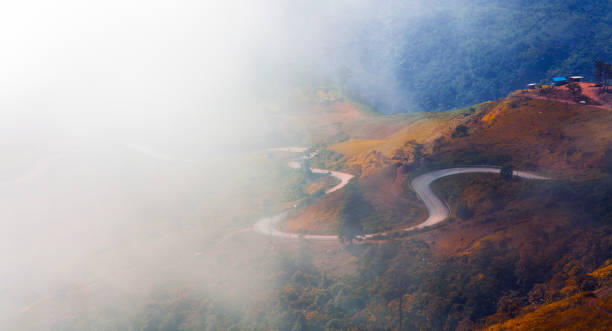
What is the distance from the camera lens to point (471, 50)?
16788 centimetres

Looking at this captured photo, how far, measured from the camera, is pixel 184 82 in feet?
542

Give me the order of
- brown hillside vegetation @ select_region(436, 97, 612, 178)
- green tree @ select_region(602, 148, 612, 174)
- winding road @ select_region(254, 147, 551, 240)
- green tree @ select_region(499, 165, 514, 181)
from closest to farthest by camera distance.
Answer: green tree @ select_region(602, 148, 612, 174) < winding road @ select_region(254, 147, 551, 240) < green tree @ select_region(499, 165, 514, 181) < brown hillside vegetation @ select_region(436, 97, 612, 178)

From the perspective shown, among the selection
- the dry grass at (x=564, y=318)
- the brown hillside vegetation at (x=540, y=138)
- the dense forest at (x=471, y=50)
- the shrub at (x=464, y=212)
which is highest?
the dense forest at (x=471, y=50)

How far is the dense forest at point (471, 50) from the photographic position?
153000 mm

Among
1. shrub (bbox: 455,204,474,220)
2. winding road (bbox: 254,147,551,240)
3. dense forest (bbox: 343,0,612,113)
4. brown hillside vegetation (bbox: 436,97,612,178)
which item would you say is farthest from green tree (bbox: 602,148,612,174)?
dense forest (bbox: 343,0,612,113)

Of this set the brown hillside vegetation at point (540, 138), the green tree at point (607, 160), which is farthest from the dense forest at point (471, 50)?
the green tree at point (607, 160)

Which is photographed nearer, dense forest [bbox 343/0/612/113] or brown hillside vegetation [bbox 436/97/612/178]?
brown hillside vegetation [bbox 436/97/612/178]

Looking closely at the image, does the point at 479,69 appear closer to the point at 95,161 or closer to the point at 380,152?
the point at 380,152

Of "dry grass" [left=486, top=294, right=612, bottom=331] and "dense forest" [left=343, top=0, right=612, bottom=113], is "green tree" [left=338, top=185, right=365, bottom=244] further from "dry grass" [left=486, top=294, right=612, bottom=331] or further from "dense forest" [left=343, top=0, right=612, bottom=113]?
"dense forest" [left=343, top=0, right=612, bottom=113]

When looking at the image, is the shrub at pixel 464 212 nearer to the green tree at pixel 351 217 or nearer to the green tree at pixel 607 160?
the green tree at pixel 351 217

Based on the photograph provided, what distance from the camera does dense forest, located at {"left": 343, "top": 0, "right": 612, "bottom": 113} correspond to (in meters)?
153

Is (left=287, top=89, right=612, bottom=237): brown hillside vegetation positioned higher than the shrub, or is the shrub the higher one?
(left=287, top=89, right=612, bottom=237): brown hillside vegetation

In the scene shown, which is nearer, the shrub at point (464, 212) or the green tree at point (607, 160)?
the shrub at point (464, 212)

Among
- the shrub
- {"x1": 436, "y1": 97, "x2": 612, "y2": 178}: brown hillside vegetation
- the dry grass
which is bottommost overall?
the dry grass
